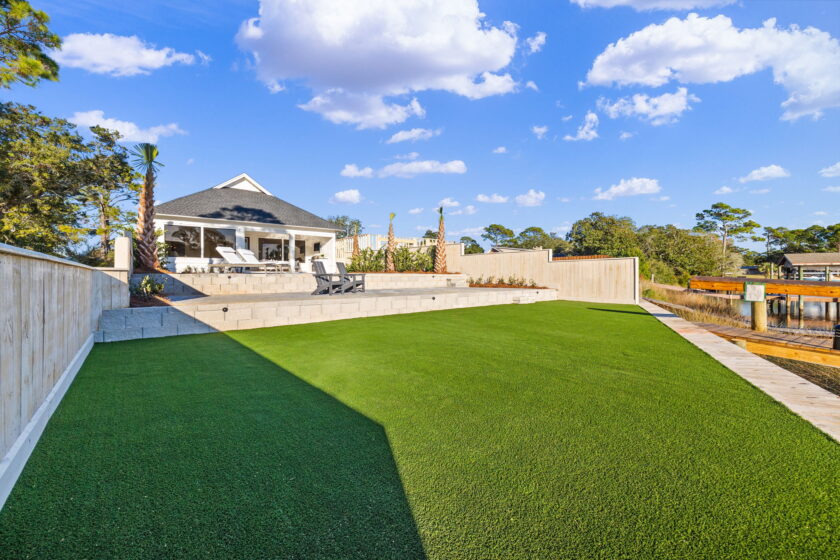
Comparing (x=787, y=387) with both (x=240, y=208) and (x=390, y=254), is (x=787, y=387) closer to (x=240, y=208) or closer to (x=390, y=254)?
(x=390, y=254)

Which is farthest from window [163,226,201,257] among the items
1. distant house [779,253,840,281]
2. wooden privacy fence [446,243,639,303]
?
distant house [779,253,840,281]

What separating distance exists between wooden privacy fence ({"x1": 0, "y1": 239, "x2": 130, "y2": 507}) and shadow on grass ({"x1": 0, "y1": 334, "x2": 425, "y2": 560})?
136 mm

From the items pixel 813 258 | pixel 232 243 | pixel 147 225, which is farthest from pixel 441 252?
pixel 813 258

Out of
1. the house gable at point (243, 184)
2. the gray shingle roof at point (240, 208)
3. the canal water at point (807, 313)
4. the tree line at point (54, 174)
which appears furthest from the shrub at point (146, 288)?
the canal water at point (807, 313)

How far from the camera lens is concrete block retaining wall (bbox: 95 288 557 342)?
16.4 feet

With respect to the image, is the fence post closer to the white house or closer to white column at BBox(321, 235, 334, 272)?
the white house

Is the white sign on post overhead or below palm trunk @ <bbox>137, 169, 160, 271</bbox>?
below

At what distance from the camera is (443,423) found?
7.84 ft

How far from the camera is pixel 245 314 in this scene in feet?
19.9

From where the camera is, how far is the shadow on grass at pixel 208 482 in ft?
4.25

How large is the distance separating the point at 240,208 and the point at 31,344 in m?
14.5

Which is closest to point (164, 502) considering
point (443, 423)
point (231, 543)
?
point (231, 543)

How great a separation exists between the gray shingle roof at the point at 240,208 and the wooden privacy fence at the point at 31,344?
11.3 meters

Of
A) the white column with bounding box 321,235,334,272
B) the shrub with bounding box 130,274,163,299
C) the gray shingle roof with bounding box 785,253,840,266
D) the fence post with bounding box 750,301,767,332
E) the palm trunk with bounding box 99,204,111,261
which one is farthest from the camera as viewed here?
the gray shingle roof with bounding box 785,253,840,266
